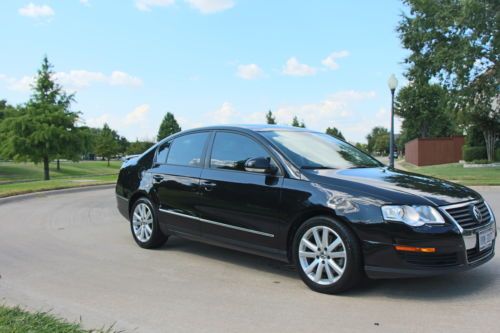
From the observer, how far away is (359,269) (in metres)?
4.50

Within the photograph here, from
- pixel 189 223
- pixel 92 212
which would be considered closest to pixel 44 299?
pixel 189 223

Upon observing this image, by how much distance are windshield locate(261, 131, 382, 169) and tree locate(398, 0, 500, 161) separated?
24.1 metres

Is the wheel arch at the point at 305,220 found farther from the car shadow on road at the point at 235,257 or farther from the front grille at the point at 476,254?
the front grille at the point at 476,254

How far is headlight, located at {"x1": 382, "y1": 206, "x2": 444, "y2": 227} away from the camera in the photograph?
14.1ft

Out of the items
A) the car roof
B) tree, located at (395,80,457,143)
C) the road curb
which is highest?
tree, located at (395,80,457,143)

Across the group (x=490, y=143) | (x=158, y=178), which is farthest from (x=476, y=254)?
(x=490, y=143)

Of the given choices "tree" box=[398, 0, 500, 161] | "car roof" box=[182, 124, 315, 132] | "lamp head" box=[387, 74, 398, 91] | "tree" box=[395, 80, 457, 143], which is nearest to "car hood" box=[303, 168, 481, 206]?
"car roof" box=[182, 124, 315, 132]

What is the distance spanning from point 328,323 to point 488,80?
29.8m

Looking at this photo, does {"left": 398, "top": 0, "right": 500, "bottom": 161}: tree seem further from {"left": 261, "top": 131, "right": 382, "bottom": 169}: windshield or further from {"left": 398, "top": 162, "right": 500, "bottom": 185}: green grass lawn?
{"left": 261, "top": 131, "right": 382, "bottom": 169}: windshield

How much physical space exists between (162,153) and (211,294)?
8.83 feet

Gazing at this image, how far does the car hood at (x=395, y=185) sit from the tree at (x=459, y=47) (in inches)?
979

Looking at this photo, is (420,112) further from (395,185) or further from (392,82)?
(395,185)

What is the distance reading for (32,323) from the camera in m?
3.68

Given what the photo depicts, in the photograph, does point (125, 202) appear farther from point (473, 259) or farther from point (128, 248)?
point (473, 259)
